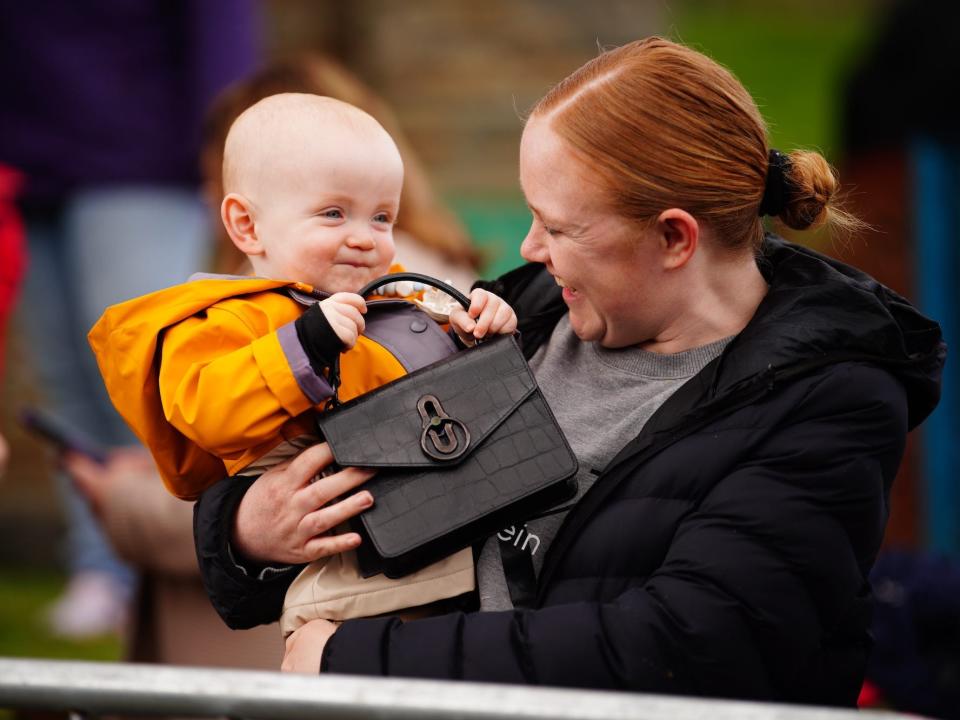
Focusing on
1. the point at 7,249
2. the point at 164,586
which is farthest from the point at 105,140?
the point at 164,586

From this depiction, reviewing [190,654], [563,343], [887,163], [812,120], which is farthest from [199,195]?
[812,120]

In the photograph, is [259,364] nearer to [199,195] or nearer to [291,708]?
[291,708]

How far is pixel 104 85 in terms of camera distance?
4.33 m

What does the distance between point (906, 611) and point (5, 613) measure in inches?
125

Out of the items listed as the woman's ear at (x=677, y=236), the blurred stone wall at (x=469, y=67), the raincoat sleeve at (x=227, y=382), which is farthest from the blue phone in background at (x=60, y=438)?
the blurred stone wall at (x=469, y=67)

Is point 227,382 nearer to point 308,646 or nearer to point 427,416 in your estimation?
point 427,416

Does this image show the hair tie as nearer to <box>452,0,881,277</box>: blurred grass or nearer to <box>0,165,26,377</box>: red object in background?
<box>0,165,26,377</box>: red object in background

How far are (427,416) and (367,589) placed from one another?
28cm

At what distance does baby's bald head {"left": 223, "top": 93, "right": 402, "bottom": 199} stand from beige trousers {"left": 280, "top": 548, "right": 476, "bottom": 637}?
62 cm

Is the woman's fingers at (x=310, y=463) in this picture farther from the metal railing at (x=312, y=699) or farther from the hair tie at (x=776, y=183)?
the hair tie at (x=776, y=183)

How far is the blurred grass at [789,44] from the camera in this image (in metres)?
9.77

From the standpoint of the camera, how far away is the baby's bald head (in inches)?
85.0

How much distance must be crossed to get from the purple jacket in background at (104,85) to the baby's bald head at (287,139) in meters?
2.19

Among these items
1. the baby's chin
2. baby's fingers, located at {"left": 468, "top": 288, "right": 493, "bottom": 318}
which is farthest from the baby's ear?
baby's fingers, located at {"left": 468, "top": 288, "right": 493, "bottom": 318}
